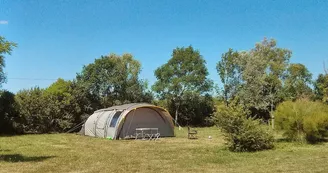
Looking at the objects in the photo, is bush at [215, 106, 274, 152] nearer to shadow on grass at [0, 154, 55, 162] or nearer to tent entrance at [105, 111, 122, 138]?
shadow on grass at [0, 154, 55, 162]

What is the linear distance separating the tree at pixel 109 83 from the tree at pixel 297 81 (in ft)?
51.2

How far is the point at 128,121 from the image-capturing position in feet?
69.9

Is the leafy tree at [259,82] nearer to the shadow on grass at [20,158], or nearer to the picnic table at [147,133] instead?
the picnic table at [147,133]

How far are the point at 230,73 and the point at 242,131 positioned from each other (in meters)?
24.9

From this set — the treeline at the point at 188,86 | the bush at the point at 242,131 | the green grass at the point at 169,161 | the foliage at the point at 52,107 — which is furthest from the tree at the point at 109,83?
the bush at the point at 242,131

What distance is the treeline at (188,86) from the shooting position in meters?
29.1

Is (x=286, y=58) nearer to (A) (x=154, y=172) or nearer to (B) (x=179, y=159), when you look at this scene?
(B) (x=179, y=159)

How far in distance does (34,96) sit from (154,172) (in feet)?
66.4

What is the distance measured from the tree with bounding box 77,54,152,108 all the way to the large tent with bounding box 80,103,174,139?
9289 millimetres

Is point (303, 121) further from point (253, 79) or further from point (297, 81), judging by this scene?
point (297, 81)

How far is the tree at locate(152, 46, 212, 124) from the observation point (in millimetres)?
36234

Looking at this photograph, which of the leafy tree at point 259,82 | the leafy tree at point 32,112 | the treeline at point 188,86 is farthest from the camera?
the leafy tree at point 259,82

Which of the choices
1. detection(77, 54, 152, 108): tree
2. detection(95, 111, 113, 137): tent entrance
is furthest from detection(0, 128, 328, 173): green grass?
detection(77, 54, 152, 108): tree

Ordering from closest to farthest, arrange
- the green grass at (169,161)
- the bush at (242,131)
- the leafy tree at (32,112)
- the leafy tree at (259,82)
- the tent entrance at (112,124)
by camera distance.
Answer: the green grass at (169,161), the bush at (242,131), the tent entrance at (112,124), the leafy tree at (32,112), the leafy tree at (259,82)
